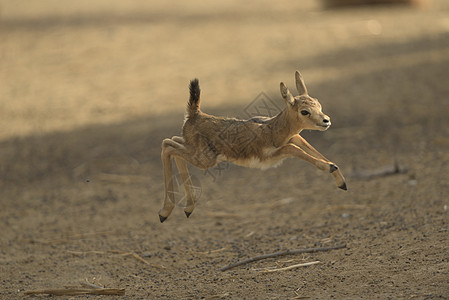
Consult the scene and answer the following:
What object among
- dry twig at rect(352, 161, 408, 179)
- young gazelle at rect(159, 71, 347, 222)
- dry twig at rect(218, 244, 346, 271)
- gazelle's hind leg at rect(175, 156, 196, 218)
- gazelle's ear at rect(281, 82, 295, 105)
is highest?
gazelle's ear at rect(281, 82, 295, 105)

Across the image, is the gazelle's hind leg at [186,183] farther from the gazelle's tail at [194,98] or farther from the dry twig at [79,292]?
the dry twig at [79,292]

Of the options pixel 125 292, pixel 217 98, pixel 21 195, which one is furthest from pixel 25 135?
pixel 125 292

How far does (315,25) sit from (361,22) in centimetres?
117

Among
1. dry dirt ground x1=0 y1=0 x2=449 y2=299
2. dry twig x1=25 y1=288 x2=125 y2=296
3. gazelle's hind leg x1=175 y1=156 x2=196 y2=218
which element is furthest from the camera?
dry dirt ground x1=0 y1=0 x2=449 y2=299

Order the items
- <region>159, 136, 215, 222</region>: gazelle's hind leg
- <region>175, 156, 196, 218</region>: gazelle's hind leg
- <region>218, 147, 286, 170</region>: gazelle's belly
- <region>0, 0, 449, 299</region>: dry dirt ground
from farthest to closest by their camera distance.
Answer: <region>0, 0, 449, 299</region>: dry dirt ground
<region>175, 156, 196, 218</region>: gazelle's hind leg
<region>159, 136, 215, 222</region>: gazelle's hind leg
<region>218, 147, 286, 170</region>: gazelle's belly

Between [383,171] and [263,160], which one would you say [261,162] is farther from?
[383,171]

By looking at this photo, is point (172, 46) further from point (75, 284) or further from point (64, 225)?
point (75, 284)

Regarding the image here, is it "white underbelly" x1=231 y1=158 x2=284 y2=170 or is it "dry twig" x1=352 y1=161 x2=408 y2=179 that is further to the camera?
"dry twig" x1=352 y1=161 x2=408 y2=179

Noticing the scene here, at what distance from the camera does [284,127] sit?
4184 millimetres

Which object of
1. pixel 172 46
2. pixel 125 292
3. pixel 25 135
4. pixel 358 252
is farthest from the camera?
pixel 172 46

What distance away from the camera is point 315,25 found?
56.9ft

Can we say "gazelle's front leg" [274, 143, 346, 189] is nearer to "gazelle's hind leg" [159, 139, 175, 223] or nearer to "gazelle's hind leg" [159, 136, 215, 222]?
"gazelle's hind leg" [159, 136, 215, 222]

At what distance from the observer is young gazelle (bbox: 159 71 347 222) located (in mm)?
4102

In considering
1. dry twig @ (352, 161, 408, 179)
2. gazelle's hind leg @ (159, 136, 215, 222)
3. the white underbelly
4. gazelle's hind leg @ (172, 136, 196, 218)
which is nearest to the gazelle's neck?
the white underbelly
